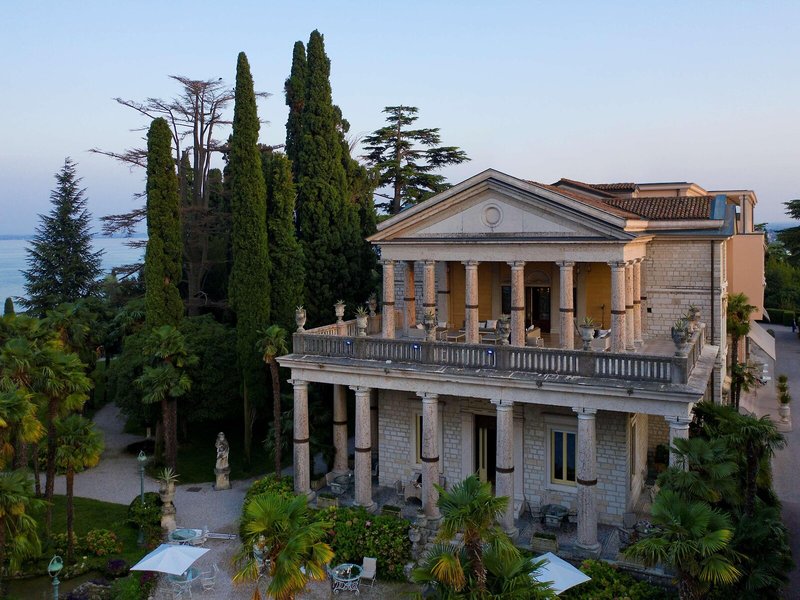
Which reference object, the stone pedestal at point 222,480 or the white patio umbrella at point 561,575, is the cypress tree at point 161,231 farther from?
the white patio umbrella at point 561,575

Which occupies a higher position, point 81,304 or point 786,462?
point 81,304

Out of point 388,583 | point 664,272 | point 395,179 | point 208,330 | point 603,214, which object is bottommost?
point 388,583

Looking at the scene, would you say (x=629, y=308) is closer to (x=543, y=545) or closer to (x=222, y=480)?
(x=543, y=545)

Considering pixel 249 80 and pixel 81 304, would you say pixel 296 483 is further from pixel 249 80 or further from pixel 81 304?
pixel 81 304

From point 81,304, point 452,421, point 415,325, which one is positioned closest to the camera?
point 452,421

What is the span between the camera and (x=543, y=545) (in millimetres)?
18688

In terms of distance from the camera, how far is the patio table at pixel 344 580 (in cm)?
1833

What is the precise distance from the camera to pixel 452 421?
2312 cm

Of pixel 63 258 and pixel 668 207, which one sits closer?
pixel 668 207

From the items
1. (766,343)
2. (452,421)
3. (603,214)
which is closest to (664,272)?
(603,214)

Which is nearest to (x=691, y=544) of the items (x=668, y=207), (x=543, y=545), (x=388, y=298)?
(x=543, y=545)

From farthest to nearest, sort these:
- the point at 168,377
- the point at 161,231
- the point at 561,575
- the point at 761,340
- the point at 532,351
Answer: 1. the point at 761,340
2. the point at 161,231
3. the point at 168,377
4. the point at 532,351
5. the point at 561,575

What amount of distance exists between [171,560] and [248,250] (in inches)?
537

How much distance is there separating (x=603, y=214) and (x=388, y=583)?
12730mm
